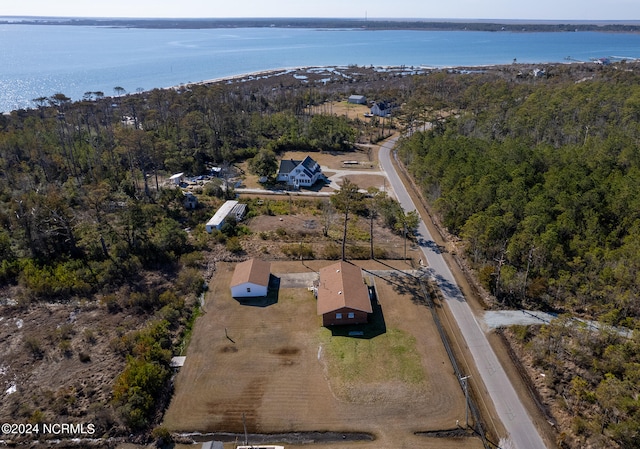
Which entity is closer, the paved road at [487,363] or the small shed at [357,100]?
the paved road at [487,363]

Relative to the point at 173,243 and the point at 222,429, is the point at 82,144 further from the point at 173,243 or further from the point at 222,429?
the point at 222,429

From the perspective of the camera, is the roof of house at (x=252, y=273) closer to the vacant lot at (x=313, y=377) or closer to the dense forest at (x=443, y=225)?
the vacant lot at (x=313, y=377)

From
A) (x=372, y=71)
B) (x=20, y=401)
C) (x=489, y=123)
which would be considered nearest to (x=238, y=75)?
(x=372, y=71)

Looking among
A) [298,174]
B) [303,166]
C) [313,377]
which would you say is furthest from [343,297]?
[303,166]

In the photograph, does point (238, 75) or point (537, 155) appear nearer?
Result: point (537, 155)

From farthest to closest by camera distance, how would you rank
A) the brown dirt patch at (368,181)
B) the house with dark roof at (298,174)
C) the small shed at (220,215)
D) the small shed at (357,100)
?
the small shed at (357,100) → the house with dark roof at (298,174) → the brown dirt patch at (368,181) → the small shed at (220,215)

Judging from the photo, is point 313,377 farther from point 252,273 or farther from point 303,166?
point 303,166

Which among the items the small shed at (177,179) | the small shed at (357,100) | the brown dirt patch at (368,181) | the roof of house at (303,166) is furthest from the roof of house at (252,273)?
the small shed at (357,100)

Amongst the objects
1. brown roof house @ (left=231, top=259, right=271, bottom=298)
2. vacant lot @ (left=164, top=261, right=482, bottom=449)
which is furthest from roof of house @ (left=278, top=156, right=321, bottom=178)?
vacant lot @ (left=164, top=261, right=482, bottom=449)
